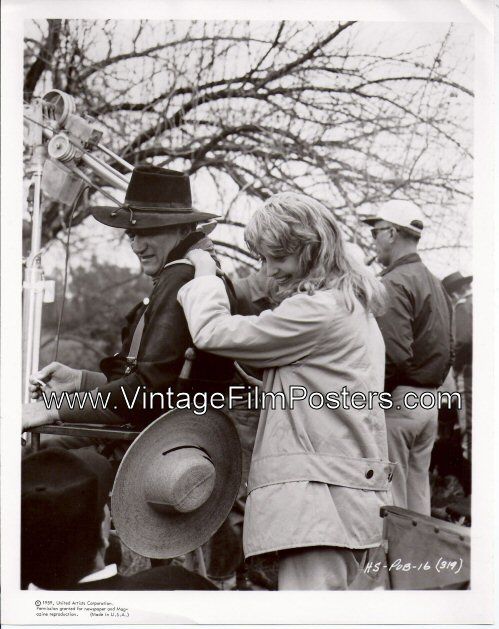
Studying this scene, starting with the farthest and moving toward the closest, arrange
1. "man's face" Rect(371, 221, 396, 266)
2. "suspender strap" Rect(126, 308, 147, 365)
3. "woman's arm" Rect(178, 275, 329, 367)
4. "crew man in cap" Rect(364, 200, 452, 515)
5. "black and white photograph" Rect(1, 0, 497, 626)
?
1. "man's face" Rect(371, 221, 396, 266)
2. "crew man in cap" Rect(364, 200, 452, 515)
3. "suspender strap" Rect(126, 308, 147, 365)
4. "black and white photograph" Rect(1, 0, 497, 626)
5. "woman's arm" Rect(178, 275, 329, 367)

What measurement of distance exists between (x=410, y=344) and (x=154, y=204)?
1.33 m

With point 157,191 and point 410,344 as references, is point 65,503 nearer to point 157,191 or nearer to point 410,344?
point 157,191

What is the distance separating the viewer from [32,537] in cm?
355

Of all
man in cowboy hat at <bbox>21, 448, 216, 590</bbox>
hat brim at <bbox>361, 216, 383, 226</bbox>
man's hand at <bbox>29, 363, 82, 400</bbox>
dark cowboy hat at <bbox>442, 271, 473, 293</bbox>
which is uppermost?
hat brim at <bbox>361, 216, 383, 226</bbox>

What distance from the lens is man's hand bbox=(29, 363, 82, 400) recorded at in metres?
3.44

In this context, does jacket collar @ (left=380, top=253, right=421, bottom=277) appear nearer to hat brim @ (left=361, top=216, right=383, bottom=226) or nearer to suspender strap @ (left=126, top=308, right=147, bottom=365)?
hat brim @ (left=361, top=216, right=383, bottom=226)

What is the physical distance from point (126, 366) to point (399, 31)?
193 centimetres

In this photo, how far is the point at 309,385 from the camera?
3127 mm

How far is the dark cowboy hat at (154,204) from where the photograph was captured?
11.3 feet

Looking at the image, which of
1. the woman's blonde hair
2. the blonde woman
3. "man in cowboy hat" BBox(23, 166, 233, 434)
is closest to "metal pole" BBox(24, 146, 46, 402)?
"man in cowboy hat" BBox(23, 166, 233, 434)

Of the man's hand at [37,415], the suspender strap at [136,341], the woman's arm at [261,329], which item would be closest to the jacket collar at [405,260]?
the woman's arm at [261,329]

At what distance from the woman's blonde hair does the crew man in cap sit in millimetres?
702

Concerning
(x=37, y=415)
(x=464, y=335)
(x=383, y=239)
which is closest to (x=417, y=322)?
(x=464, y=335)

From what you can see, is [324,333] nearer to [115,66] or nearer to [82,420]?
[82,420]
